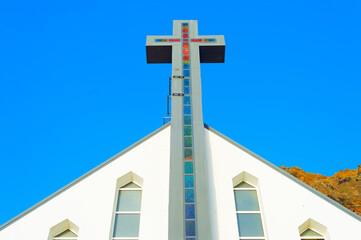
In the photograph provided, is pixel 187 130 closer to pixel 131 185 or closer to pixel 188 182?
pixel 188 182

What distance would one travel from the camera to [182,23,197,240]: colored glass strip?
9336 mm

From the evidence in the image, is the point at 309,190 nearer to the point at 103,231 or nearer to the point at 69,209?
the point at 103,231

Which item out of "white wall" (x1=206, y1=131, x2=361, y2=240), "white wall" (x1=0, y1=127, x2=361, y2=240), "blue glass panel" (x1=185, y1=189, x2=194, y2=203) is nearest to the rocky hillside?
"white wall" (x1=206, y1=131, x2=361, y2=240)

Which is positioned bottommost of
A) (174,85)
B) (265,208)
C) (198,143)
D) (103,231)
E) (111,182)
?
(103,231)

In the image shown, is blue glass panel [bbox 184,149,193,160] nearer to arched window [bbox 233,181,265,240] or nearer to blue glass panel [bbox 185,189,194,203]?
blue glass panel [bbox 185,189,194,203]

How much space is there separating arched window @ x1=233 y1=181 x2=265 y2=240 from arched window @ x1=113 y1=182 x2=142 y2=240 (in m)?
2.40

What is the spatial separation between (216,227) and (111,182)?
2.93 meters

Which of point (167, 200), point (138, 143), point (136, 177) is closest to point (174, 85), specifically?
point (138, 143)

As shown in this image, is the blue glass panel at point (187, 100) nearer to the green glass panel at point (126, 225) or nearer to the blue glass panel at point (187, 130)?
the blue glass panel at point (187, 130)

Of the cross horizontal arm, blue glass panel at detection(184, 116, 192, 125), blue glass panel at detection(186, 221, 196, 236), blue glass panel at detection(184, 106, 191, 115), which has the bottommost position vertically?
blue glass panel at detection(186, 221, 196, 236)

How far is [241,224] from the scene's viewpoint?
975 cm

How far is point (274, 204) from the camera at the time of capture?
995 centimetres

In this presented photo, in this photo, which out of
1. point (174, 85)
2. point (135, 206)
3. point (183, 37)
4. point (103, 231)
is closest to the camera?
point (103, 231)

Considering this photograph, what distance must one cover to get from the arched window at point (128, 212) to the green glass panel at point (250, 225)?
7.82 ft
